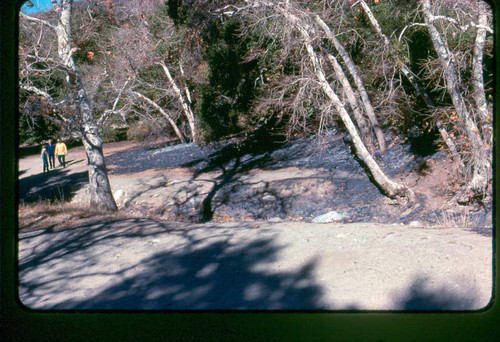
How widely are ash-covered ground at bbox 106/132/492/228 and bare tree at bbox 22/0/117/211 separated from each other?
116 inches

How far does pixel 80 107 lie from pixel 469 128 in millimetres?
10192

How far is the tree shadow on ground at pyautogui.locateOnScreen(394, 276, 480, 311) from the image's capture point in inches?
168

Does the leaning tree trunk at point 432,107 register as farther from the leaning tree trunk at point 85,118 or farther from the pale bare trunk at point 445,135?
the leaning tree trunk at point 85,118

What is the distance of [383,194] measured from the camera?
13312 millimetres

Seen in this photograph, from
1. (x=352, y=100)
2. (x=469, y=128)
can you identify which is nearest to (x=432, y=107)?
(x=352, y=100)

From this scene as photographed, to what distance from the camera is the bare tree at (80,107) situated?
10.3m

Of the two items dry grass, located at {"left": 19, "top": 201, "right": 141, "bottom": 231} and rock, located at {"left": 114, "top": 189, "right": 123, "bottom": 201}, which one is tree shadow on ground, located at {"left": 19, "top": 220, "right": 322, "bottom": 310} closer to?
dry grass, located at {"left": 19, "top": 201, "right": 141, "bottom": 231}

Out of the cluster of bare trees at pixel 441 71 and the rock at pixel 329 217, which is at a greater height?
the cluster of bare trees at pixel 441 71

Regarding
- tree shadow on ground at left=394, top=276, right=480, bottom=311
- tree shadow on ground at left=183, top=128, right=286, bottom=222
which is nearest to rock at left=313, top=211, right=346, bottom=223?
tree shadow on ground at left=183, top=128, right=286, bottom=222

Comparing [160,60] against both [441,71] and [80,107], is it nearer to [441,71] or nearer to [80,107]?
[80,107]

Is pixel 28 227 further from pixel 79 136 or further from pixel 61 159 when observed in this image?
pixel 61 159

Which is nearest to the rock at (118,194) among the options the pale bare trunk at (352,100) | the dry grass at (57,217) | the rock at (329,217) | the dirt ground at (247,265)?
the dry grass at (57,217)

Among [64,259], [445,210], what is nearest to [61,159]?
[64,259]

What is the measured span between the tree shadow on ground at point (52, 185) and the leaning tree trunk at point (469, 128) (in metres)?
13.0
